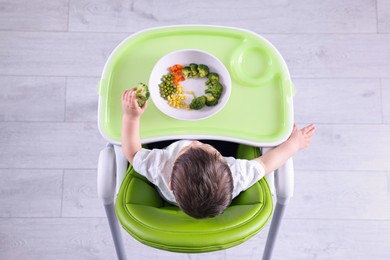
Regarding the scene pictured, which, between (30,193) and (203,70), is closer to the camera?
(203,70)

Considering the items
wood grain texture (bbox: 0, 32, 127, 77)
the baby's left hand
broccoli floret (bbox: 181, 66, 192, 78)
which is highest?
broccoli floret (bbox: 181, 66, 192, 78)

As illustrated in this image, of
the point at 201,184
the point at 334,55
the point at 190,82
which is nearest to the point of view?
the point at 201,184

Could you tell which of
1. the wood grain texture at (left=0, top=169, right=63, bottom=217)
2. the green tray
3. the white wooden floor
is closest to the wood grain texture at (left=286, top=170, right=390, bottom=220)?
the white wooden floor

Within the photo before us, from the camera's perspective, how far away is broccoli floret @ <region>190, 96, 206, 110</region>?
38.2 inches

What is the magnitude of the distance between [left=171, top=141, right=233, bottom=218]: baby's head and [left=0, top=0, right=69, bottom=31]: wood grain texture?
0.93 meters

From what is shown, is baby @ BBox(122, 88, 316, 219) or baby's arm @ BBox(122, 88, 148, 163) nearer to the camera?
baby @ BBox(122, 88, 316, 219)

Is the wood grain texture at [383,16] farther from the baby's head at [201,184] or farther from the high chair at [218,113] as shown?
the baby's head at [201,184]

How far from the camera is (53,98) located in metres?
1.51

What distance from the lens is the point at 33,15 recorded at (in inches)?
61.2

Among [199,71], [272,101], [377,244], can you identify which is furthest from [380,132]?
[199,71]

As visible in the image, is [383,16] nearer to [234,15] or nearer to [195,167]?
[234,15]

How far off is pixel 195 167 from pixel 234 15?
891mm

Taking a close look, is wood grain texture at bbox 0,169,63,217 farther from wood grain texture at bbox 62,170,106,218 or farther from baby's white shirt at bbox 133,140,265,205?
baby's white shirt at bbox 133,140,265,205

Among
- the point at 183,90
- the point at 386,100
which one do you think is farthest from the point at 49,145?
the point at 386,100
